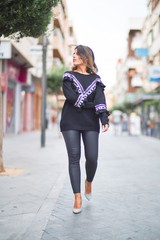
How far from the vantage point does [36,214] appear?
4488mm

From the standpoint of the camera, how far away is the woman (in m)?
4.75

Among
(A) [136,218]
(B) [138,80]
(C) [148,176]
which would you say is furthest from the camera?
(B) [138,80]

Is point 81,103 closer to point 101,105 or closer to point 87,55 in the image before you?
point 101,105

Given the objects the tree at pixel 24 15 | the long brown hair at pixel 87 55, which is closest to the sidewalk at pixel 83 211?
the long brown hair at pixel 87 55

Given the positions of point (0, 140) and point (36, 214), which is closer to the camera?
point (36, 214)

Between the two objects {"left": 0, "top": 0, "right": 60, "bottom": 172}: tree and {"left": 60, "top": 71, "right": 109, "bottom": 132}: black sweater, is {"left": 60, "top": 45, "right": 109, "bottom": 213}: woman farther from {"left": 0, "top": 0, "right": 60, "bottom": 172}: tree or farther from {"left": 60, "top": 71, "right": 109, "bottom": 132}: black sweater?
{"left": 0, "top": 0, "right": 60, "bottom": 172}: tree

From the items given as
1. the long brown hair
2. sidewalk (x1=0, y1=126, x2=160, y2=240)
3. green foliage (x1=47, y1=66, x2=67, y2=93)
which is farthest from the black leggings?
green foliage (x1=47, y1=66, x2=67, y2=93)

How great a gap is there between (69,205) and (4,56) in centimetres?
516

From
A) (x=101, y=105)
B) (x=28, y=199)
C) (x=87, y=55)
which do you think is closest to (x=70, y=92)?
(x=101, y=105)

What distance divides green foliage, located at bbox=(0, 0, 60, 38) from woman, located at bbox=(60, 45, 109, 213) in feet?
→ 8.29

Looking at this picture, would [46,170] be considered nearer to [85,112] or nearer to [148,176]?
[148,176]

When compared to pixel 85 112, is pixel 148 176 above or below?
below

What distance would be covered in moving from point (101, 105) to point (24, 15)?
120 inches

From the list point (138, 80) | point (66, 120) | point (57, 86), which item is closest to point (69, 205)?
point (66, 120)
